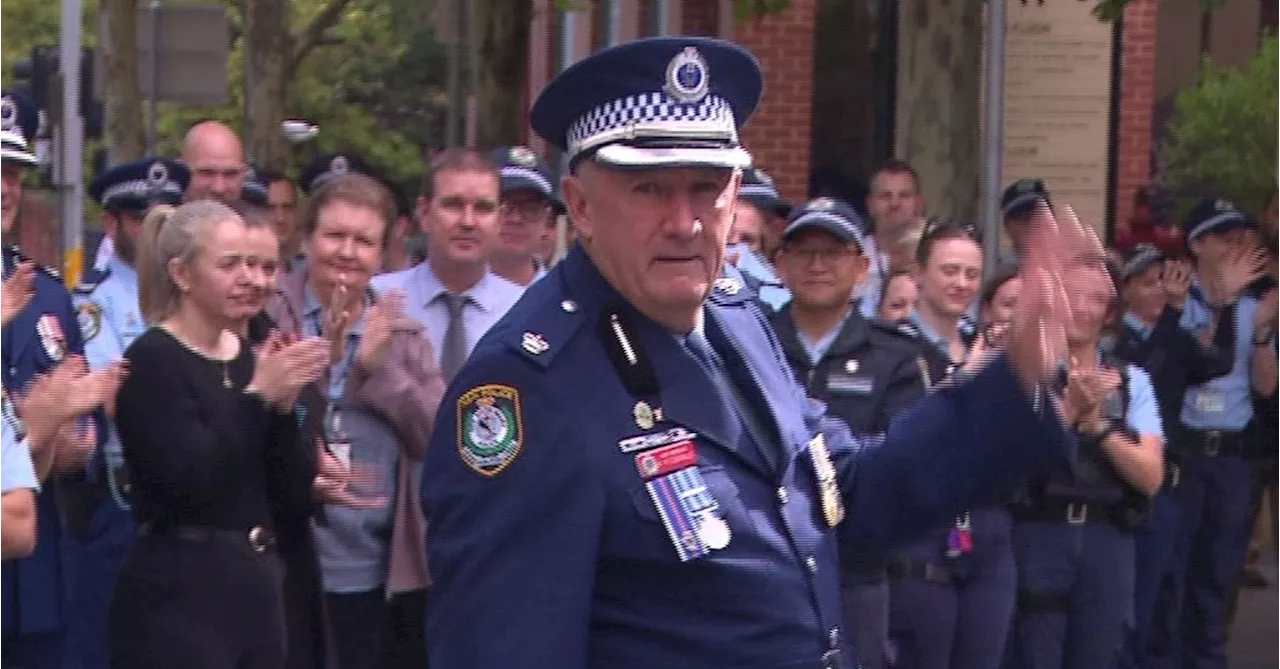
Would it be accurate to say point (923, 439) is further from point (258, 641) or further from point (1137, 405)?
point (1137, 405)

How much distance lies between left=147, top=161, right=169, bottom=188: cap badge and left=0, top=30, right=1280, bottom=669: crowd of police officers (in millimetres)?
14

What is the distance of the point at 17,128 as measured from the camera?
24.3 ft

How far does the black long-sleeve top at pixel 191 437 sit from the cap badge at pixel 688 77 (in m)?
3.21

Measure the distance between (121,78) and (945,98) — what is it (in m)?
16.2

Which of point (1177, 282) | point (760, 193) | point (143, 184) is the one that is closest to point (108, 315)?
point (143, 184)

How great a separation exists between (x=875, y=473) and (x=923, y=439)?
0.41 ft

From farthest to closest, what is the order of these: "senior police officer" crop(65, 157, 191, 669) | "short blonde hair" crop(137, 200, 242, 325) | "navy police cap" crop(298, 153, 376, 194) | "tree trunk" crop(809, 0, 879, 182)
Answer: "tree trunk" crop(809, 0, 879, 182)
"navy police cap" crop(298, 153, 376, 194)
"senior police officer" crop(65, 157, 191, 669)
"short blonde hair" crop(137, 200, 242, 325)

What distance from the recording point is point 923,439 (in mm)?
3988

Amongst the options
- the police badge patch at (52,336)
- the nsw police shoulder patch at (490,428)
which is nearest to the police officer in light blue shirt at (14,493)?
the police badge patch at (52,336)

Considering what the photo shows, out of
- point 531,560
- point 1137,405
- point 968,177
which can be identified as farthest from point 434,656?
point 968,177

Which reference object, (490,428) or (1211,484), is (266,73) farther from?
(490,428)

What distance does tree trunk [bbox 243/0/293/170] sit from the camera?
95.3 ft

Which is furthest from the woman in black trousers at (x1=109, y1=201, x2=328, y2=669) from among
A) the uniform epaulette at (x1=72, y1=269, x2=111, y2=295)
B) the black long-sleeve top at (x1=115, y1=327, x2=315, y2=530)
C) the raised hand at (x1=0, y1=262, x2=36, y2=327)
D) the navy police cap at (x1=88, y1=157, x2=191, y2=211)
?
the navy police cap at (x1=88, y1=157, x2=191, y2=211)

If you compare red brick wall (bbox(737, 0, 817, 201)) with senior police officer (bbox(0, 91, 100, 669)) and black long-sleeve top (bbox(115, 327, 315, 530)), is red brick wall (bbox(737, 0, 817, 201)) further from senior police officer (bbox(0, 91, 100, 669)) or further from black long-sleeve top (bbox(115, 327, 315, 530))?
black long-sleeve top (bbox(115, 327, 315, 530))
